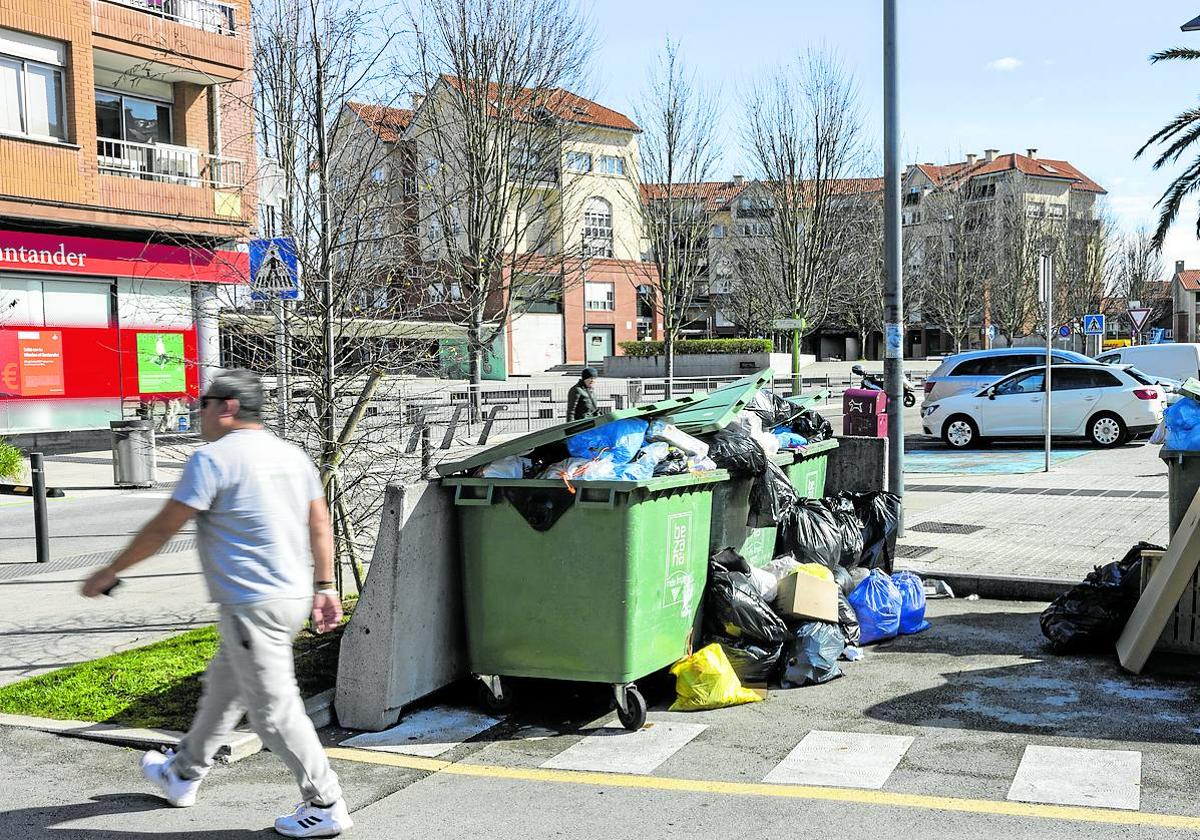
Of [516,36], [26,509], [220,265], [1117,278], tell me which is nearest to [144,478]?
[26,509]

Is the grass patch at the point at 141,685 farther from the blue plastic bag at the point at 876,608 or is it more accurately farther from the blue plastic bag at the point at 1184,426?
the blue plastic bag at the point at 1184,426

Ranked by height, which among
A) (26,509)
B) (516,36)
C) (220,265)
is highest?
(516,36)

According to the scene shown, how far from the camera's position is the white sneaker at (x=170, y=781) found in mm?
4445

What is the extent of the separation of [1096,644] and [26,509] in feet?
43.2

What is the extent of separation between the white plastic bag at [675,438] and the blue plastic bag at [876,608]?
5.26 feet

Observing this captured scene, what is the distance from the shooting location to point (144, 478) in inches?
682

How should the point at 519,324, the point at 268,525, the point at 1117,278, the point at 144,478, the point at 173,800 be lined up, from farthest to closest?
the point at 1117,278
the point at 519,324
the point at 144,478
the point at 173,800
the point at 268,525

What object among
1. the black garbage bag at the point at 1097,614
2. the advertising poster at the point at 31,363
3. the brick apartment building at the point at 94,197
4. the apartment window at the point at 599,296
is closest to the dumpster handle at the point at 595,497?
the black garbage bag at the point at 1097,614

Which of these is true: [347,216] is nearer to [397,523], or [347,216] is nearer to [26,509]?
[397,523]

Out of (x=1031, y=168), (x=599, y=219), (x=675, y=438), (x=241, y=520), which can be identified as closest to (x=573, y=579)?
(x=675, y=438)

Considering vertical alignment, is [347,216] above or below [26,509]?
above

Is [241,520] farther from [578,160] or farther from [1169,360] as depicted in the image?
[578,160]

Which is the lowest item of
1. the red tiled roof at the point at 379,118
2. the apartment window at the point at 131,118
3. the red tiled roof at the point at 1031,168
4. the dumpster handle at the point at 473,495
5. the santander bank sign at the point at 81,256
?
the dumpster handle at the point at 473,495

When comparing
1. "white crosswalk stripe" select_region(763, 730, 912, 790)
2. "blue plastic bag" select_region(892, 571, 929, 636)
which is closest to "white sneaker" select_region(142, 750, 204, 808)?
"white crosswalk stripe" select_region(763, 730, 912, 790)
